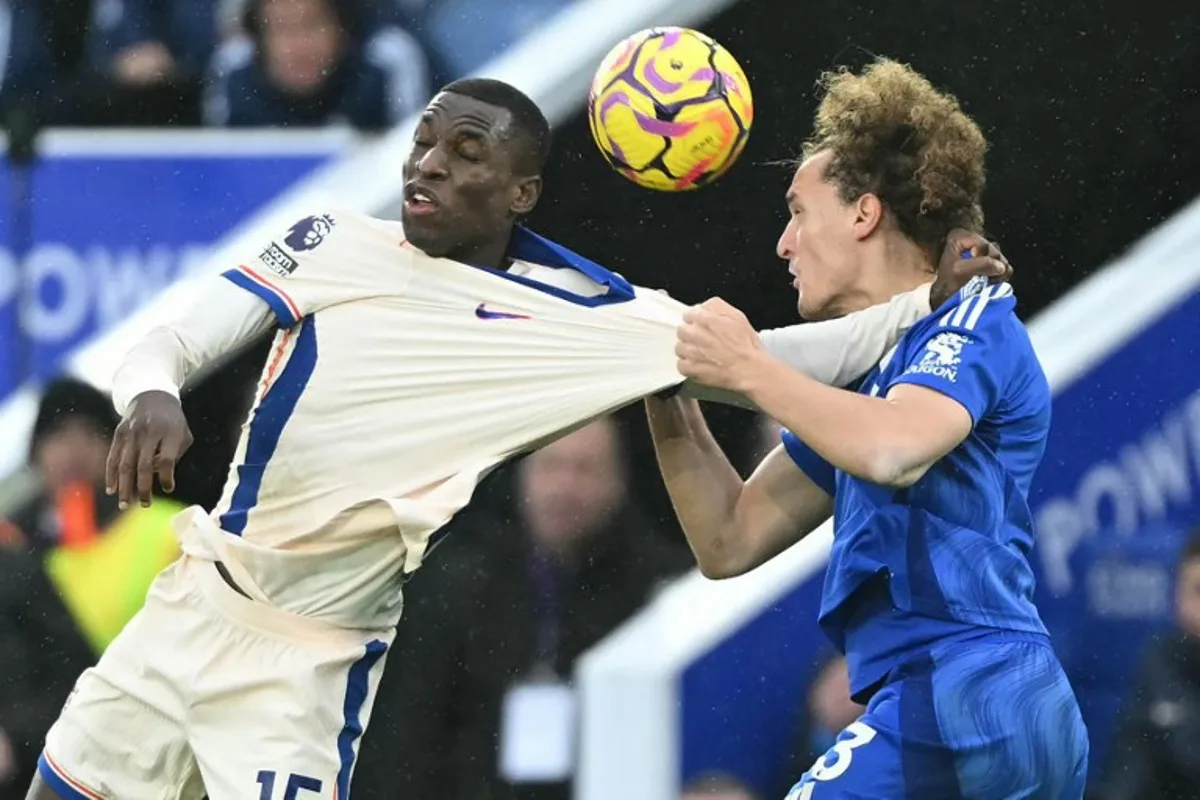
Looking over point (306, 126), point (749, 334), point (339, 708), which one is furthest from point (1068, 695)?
point (306, 126)

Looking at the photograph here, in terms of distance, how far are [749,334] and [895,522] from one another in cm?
36

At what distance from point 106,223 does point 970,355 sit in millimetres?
2880

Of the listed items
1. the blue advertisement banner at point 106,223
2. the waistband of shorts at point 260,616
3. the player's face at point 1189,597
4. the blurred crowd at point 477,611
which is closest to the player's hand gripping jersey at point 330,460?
the waistband of shorts at point 260,616

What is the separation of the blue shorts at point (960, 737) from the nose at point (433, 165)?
1.12 m

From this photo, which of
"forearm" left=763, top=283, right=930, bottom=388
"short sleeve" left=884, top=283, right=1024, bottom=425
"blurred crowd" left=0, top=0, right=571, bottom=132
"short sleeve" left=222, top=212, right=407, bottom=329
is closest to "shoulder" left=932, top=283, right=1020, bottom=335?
"short sleeve" left=884, top=283, right=1024, bottom=425

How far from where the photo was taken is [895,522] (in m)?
3.29

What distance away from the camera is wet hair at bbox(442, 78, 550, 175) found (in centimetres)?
364

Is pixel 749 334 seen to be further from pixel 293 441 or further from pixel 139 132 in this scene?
pixel 139 132

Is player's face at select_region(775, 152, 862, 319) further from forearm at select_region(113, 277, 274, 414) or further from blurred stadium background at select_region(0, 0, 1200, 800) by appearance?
blurred stadium background at select_region(0, 0, 1200, 800)

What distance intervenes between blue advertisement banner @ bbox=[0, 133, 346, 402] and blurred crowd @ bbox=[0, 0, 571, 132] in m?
0.09

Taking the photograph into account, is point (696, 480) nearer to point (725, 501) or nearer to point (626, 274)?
point (725, 501)

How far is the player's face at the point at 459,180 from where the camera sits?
3.58 metres

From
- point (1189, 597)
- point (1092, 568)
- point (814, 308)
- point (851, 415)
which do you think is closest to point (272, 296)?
point (814, 308)

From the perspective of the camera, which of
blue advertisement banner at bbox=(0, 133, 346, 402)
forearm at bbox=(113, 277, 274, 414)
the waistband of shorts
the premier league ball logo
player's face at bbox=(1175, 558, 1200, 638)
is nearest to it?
forearm at bbox=(113, 277, 274, 414)
